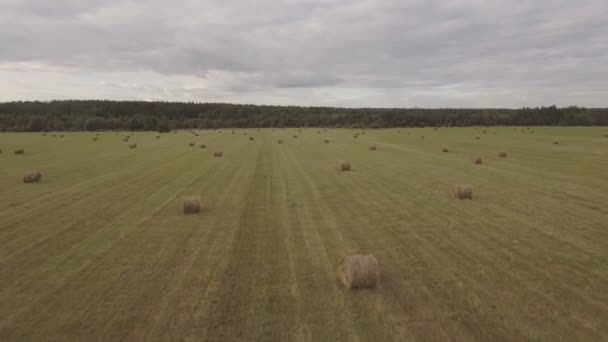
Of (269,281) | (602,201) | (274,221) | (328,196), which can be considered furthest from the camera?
(328,196)

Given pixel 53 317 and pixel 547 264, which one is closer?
pixel 53 317

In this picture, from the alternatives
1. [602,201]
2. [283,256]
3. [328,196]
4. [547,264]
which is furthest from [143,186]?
[602,201]

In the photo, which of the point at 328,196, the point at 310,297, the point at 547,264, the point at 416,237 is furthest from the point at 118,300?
the point at 328,196

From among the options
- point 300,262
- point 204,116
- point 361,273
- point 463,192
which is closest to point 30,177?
point 300,262

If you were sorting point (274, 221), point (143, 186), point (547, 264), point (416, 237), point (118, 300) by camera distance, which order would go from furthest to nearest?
point (143, 186)
point (274, 221)
point (416, 237)
point (547, 264)
point (118, 300)

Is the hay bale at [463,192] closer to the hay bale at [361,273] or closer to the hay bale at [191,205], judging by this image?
the hay bale at [361,273]

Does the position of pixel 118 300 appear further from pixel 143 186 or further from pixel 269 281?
pixel 143 186

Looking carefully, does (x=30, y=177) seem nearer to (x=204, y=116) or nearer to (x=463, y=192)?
(x=463, y=192)
